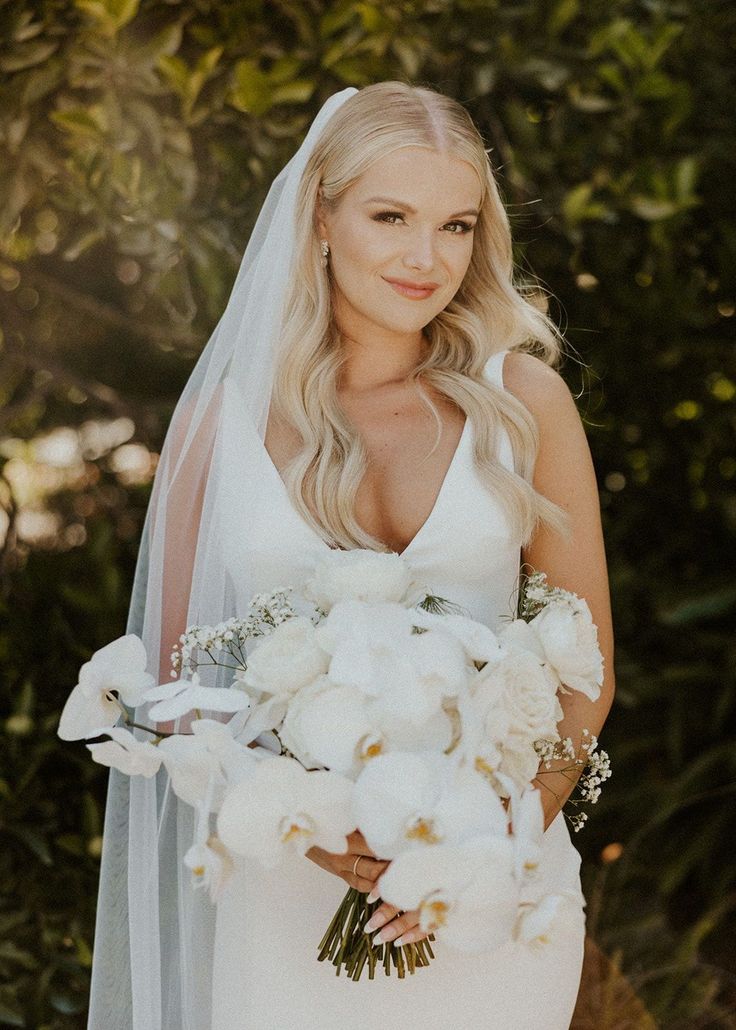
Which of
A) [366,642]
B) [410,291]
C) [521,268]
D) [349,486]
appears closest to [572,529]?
[349,486]

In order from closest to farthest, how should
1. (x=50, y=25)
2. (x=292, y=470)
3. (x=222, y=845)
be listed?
(x=222, y=845), (x=292, y=470), (x=50, y=25)

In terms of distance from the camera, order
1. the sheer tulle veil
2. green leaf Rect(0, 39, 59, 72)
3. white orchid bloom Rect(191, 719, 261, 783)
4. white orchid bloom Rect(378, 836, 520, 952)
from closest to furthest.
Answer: white orchid bloom Rect(378, 836, 520, 952), white orchid bloom Rect(191, 719, 261, 783), the sheer tulle veil, green leaf Rect(0, 39, 59, 72)

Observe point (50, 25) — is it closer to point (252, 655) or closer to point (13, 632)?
point (13, 632)

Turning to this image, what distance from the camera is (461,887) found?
62.8 inches

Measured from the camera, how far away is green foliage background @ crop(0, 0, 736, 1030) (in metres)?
3.29

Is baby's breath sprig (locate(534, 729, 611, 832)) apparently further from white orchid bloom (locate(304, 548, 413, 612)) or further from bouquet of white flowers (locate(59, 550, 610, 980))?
white orchid bloom (locate(304, 548, 413, 612))

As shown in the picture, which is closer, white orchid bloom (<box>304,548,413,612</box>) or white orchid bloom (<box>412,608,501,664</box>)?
white orchid bloom (<box>412,608,501,664</box>)

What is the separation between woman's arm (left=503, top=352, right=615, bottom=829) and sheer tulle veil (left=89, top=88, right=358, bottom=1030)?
57 cm

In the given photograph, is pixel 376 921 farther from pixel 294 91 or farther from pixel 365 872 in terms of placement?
pixel 294 91

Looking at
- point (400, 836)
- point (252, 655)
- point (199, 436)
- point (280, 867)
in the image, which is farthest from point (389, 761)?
point (199, 436)

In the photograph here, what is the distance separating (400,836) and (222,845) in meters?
0.29

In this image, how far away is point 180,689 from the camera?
1.87 metres

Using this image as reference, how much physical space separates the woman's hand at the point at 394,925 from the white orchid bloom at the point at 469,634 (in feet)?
1.45

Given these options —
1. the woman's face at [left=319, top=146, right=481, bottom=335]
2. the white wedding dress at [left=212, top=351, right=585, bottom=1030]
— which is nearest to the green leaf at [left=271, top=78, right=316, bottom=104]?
the woman's face at [left=319, top=146, right=481, bottom=335]
